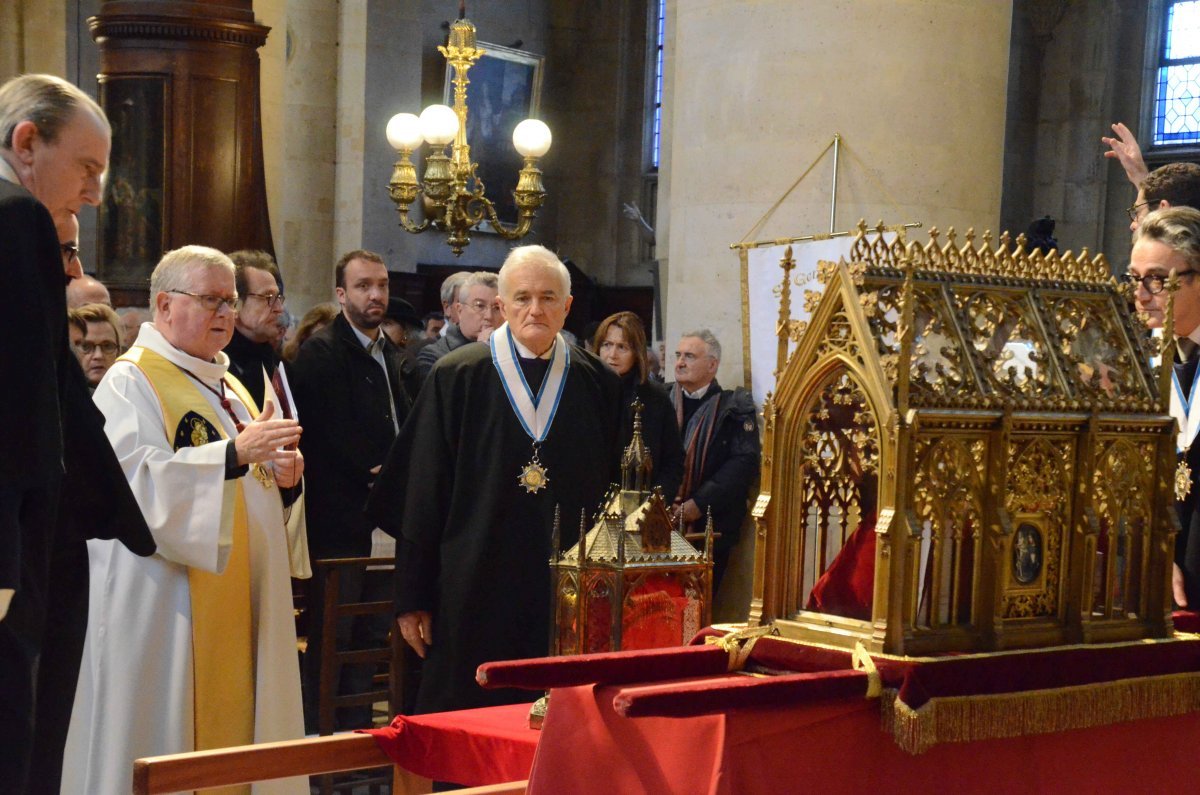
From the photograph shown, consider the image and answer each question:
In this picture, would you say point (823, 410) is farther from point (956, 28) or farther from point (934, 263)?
point (956, 28)

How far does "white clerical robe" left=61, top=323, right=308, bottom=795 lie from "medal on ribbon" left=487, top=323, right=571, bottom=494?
30.7 inches

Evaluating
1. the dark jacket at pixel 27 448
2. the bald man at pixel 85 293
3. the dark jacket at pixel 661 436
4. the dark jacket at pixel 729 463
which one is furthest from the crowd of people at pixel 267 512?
the dark jacket at pixel 729 463

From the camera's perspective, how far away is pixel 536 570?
14.0 ft

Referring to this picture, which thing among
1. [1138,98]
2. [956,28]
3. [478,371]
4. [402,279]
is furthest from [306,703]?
[1138,98]

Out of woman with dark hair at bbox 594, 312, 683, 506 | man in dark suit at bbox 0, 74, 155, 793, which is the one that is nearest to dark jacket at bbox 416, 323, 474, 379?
woman with dark hair at bbox 594, 312, 683, 506

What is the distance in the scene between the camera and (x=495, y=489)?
4207 millimetres

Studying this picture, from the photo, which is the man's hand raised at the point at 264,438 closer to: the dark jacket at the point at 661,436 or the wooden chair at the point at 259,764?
the wooden chair at the point at 259,764

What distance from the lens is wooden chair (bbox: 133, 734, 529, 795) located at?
276 centimetres

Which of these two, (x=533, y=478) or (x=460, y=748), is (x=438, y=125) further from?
(x=460, y=748)

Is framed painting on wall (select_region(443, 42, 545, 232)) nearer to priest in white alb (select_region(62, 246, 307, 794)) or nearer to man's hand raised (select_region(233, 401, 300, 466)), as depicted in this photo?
priest in white alb (select_region(62, 246, 307, 794))

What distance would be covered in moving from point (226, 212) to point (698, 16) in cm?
376

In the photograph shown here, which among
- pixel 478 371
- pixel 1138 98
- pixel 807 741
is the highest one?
pixel 1138 98

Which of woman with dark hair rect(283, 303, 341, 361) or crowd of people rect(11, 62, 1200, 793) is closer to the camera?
crowd of people rect(11, 62, 1200, 793)

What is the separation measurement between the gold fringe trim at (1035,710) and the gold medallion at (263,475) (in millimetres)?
2312
